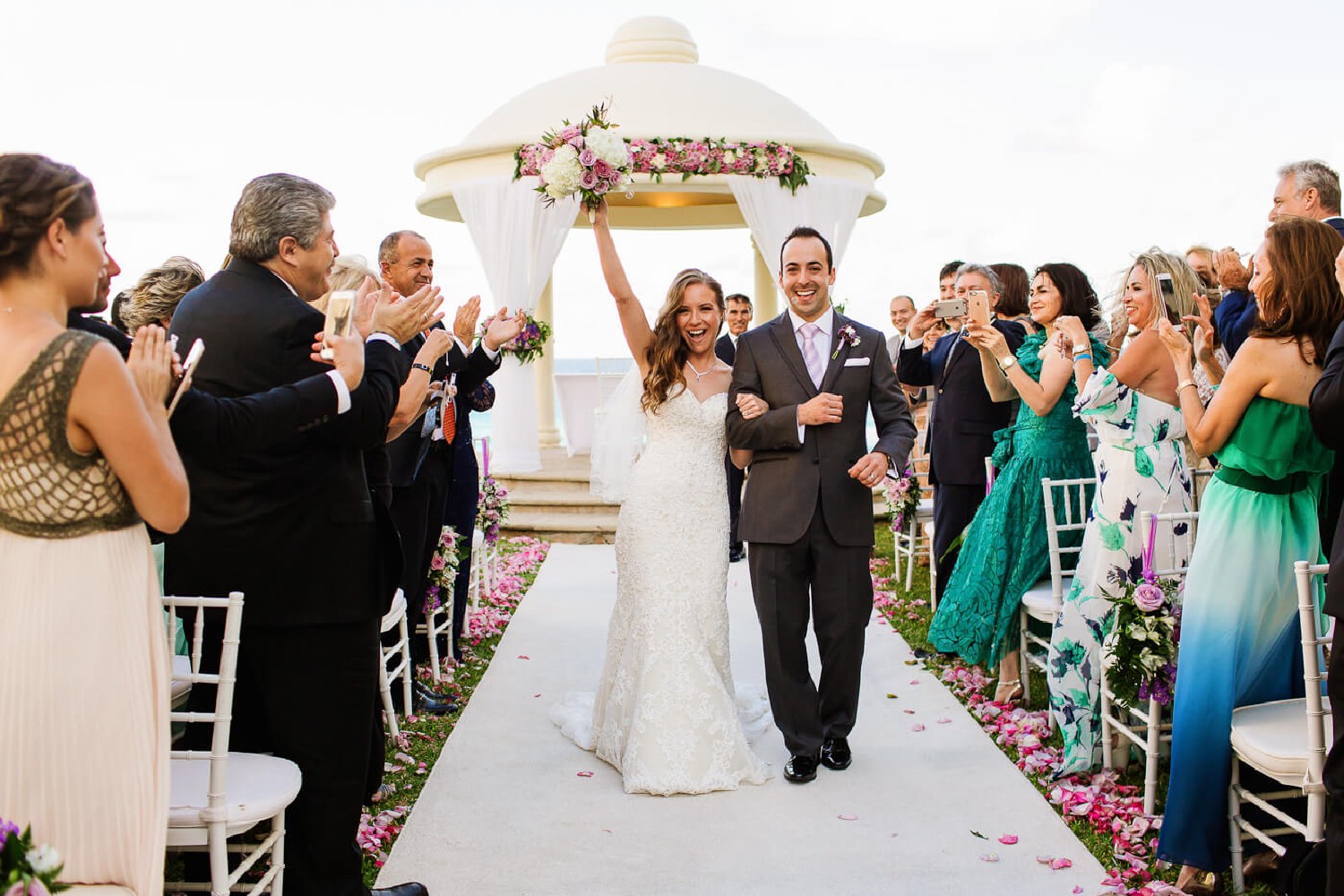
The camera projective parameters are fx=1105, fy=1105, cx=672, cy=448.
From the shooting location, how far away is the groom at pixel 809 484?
459cm

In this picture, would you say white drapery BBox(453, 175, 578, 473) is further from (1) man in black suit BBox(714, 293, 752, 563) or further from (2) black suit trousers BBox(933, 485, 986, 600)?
(2) black suit trousers BBox(933, 485, 986, 600)

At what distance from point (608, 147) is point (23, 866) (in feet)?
11.0

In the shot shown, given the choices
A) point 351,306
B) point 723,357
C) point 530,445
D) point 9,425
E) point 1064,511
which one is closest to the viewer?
point 9,425

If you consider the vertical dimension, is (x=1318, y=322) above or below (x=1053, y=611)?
above

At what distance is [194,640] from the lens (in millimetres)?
2834

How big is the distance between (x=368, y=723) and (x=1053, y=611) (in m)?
3.02

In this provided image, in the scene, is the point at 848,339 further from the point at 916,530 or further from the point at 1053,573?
the point at 916,530

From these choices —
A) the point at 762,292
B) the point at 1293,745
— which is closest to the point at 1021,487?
the point at 1293,745

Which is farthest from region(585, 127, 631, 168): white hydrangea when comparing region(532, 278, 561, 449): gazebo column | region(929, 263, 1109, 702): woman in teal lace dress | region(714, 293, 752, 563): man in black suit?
region(532, 278, 561, 449): gazebo column

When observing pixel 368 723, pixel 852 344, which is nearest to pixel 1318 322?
pixel 852 344

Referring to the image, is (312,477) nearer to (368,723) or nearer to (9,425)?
(368,723)

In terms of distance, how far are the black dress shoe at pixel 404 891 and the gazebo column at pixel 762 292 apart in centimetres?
1089

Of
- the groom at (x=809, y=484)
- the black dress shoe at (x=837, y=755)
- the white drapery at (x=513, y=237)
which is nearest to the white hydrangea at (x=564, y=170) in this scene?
the groom at (x=809, y=484)

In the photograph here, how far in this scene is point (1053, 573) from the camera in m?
4.82
